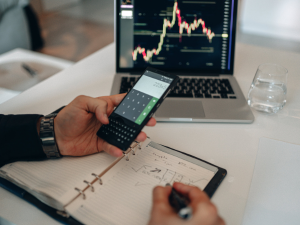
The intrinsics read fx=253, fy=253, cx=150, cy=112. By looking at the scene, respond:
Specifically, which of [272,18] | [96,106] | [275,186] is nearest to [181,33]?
[96,106]

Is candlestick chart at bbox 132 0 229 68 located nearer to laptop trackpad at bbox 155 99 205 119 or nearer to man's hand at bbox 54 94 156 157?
laptop trackpad at bbox 155 99 205 119

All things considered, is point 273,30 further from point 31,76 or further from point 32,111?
point 32,111

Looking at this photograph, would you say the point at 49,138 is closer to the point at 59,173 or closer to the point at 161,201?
the point at 59,173

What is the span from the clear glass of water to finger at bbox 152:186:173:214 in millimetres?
495

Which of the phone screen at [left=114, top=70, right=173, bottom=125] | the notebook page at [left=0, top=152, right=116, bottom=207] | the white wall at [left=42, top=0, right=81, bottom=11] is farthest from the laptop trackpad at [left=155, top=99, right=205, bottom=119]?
the white wall at [left=42, top=0, right=81, bottom=11]

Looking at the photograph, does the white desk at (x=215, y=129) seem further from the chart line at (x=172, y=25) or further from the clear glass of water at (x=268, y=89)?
the chart line at (x=172, y=25)

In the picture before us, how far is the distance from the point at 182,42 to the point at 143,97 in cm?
40

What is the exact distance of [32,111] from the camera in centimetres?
75

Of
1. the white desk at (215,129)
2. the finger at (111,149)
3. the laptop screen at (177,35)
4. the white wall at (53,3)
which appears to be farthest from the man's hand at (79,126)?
the white wall at (53,3)

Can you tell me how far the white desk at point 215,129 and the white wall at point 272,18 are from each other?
80.2 inches

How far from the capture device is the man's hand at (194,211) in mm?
353

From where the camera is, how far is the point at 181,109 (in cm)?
75

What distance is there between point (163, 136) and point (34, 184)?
0.33 metres

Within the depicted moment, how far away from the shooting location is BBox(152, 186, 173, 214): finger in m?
0.38
